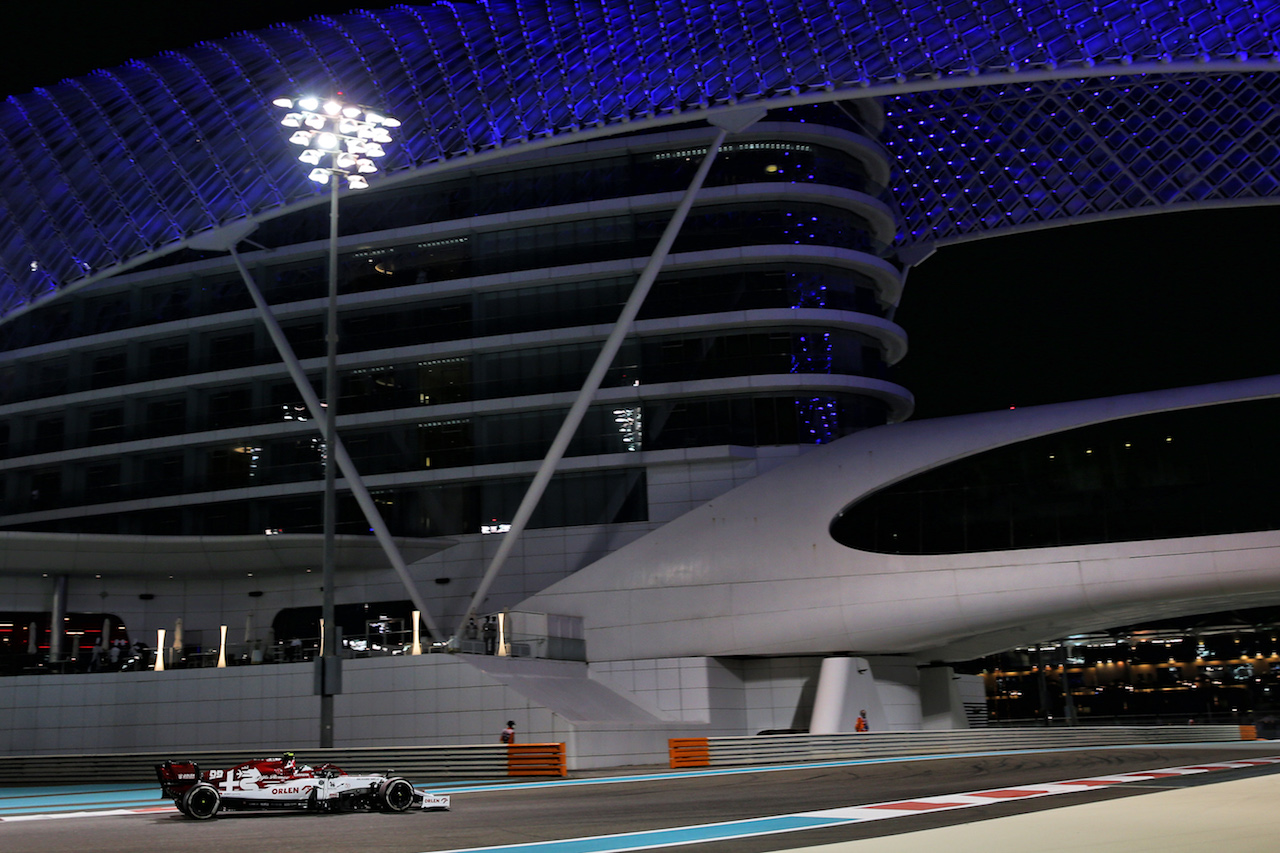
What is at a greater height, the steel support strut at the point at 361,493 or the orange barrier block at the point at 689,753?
the steel support strut at the point at 361,493

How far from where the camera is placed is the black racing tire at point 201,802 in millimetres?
18359

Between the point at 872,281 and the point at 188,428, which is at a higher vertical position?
the point at 872,281

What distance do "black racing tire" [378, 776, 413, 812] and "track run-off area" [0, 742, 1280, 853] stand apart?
9.3 inches

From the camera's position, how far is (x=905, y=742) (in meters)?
34.4

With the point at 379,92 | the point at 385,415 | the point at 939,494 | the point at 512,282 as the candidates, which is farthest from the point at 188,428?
the point at 939,494

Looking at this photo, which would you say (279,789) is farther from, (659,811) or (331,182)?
(331,182)

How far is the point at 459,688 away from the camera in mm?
35688

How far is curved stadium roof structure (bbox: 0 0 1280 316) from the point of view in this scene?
32938 millimetres

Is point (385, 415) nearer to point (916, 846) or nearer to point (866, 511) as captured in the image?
point (866, 511)

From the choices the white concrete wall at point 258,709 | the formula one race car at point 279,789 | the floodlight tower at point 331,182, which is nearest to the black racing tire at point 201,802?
the formula one race car at point 279,789

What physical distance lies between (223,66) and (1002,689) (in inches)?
3043

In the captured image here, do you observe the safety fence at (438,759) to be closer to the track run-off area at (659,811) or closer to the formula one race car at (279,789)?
the track run-off area at (659,811)

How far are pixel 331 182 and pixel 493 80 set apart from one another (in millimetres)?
9840

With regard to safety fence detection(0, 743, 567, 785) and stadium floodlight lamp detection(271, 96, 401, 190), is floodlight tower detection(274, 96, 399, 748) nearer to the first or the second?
stadium floodlight lamp detection(271, 96, 401, 190)
